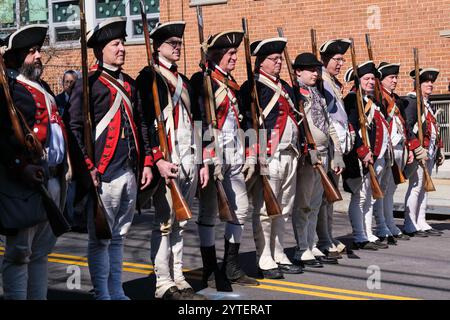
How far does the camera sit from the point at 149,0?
20469 millimetres

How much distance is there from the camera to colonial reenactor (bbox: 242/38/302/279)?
8.00 m

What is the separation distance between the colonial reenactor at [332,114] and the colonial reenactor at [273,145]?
0.98 metres

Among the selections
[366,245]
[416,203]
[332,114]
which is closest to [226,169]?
[332,114]

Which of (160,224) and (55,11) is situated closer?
(160,224)

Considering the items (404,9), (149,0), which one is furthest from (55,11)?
(404,9)

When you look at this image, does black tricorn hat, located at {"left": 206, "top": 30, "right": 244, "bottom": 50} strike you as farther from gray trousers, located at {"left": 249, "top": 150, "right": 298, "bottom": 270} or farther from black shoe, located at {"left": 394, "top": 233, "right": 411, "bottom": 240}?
black shoe, located at {"left": 394, "top": 233, "right": 411, "bottom": 240}

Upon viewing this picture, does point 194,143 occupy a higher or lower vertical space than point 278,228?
higher

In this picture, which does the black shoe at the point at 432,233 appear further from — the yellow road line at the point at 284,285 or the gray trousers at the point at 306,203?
the yellow road line at the point at 284,285

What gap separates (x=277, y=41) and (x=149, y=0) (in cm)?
1288

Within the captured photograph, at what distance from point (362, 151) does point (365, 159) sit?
0.09 m

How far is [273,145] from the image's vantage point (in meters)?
7.98

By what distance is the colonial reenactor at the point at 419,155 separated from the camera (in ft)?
36.2

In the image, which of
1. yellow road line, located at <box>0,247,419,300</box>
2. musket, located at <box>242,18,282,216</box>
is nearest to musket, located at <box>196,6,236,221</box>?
musket, located at <box>242,18,282,216</box>

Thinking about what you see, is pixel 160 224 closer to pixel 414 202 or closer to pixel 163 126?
pixel 163 126
